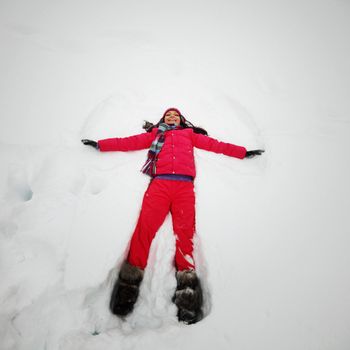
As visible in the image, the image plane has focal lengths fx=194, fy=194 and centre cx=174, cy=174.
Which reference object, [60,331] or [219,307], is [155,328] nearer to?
[219,307]

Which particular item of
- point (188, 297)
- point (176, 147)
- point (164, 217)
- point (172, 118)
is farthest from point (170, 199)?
point (172, 118)

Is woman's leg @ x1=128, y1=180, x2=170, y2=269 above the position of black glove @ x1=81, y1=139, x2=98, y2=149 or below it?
below

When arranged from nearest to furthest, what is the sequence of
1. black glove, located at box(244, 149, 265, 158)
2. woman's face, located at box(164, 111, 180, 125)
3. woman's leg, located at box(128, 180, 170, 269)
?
woman's leg, located at box(128, 180, 170, 269) → black glove, located at box(244, 149, 265, 158) → woman's face, located at box(164, 111, 180, 125)

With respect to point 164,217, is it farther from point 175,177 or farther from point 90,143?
point 90,143

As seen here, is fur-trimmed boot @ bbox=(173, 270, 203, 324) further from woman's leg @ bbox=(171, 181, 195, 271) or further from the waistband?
the waistband

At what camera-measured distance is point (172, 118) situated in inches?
130

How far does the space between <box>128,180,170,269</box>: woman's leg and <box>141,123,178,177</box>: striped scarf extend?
0.69 ft

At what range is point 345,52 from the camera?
183 inches

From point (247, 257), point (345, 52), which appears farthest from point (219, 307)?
point (345, 52)

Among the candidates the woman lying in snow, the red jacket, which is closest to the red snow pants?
the woman lying in snow

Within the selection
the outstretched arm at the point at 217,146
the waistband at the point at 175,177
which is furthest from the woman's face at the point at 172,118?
the waistband at the point at 175,177

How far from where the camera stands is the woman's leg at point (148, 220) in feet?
6.89

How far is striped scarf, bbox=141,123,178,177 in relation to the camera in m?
2.74

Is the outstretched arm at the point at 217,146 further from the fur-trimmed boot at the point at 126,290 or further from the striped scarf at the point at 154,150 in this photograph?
the fur-trimmed boot at the point at 126,290
